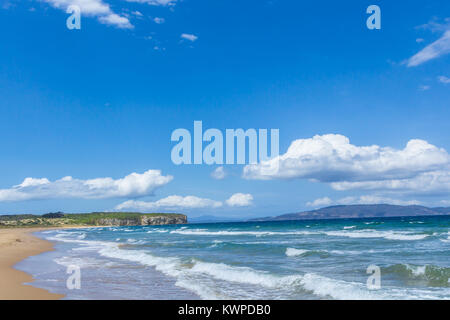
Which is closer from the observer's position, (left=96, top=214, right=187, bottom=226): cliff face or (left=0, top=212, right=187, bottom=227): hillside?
(left=0, top=212, right=187, bottom=227): hillside

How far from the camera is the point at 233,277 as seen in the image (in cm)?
1641

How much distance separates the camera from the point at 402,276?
50.6 feet

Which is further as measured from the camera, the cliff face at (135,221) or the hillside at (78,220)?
the cliff face at (135,221)

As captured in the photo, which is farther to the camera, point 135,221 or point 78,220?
point 135,221

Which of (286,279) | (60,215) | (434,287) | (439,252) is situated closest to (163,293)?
(286,279)

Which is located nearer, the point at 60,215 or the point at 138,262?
the point at 138,262

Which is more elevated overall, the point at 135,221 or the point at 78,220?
the point at 78,220
